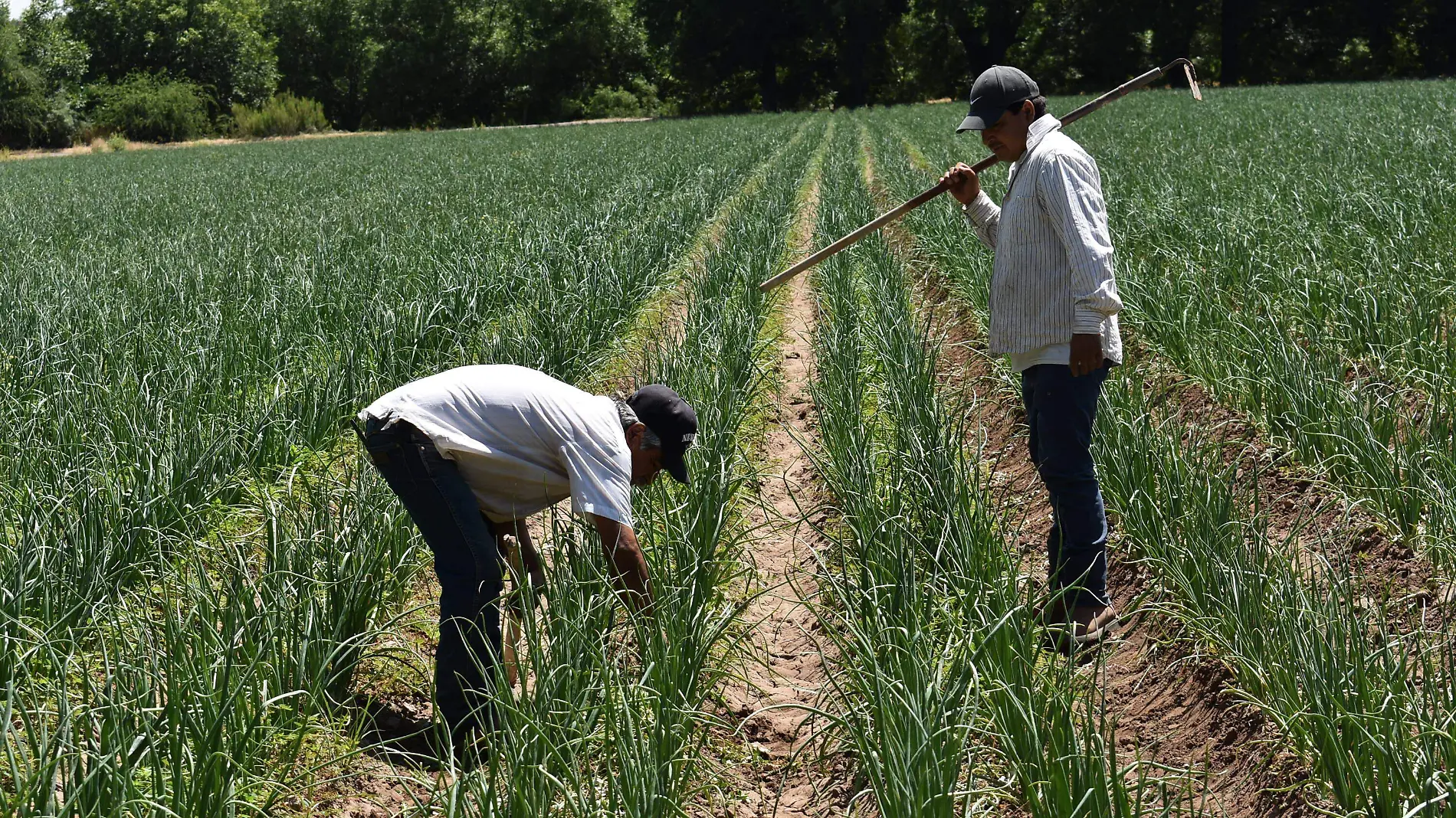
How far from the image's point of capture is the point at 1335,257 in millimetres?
6488

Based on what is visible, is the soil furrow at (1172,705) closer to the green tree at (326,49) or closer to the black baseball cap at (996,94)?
the black baseball cap at (996,94)

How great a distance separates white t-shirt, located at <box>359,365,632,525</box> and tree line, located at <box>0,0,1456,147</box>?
46.0 meters

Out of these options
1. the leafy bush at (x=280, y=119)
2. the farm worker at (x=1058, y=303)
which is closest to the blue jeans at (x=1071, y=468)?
the farm worker at (x=1058, y=303)

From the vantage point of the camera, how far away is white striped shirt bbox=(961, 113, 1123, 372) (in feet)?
9.79

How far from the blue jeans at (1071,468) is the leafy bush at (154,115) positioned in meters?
48.5

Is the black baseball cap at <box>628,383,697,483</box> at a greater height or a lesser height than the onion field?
greater

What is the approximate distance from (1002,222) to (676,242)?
6.66m

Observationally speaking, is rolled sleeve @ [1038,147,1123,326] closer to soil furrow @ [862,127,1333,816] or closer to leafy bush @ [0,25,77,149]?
soil furrow @ [862,127,1333,816]

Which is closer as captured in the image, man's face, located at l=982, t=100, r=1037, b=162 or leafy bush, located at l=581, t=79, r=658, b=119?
man's face, located at l=982, t=100, r=1037, b=162

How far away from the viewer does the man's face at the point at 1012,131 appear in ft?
10.2

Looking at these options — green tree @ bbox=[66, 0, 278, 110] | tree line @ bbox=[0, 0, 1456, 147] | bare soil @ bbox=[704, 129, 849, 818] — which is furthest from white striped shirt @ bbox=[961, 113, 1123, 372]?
green tree @ bbox=[66, 0, 278, 110]

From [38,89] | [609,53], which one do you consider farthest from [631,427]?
[609,53]

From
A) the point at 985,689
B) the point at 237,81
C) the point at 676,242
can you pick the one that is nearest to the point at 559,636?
the point at 985,689

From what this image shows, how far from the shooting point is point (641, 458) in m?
2.78
